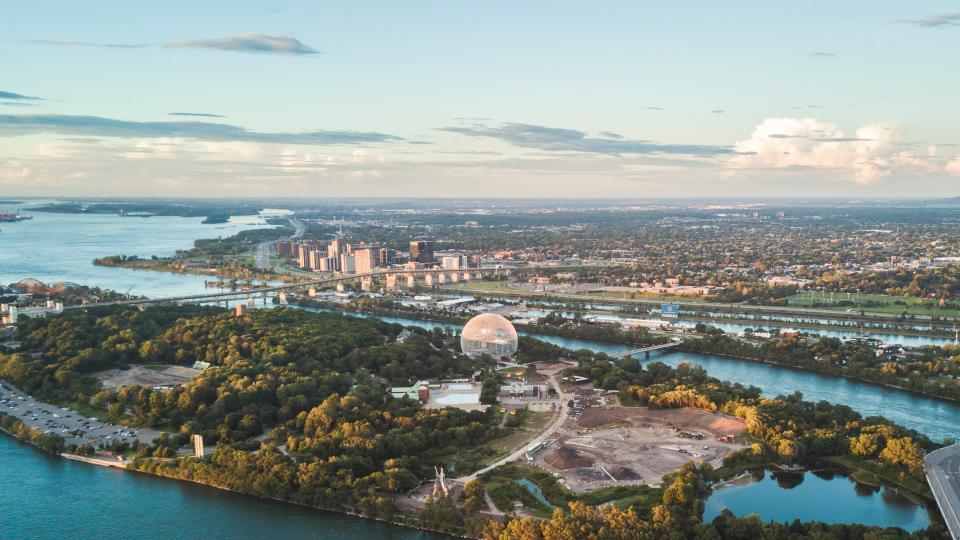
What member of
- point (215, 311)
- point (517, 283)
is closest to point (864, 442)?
point (215, 311)

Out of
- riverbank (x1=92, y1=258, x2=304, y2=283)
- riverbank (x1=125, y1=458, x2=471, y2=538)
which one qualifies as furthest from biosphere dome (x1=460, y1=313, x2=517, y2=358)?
riverbank (x1=92, y1=258, x2=304, y2=283)

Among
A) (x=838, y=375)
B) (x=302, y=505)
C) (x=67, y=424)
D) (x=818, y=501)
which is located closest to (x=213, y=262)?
(x=67, y=424)

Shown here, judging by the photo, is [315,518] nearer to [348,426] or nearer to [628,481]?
→ [348,426]

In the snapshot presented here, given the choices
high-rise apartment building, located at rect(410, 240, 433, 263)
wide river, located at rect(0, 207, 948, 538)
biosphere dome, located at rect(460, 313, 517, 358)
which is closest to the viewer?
wide river, located at rect(0, 207, 948, 538)

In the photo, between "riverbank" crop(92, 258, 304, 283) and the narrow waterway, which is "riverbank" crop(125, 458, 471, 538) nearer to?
the narrow waterway

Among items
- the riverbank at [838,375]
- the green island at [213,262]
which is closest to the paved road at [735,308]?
the riverbank at [838,375]
